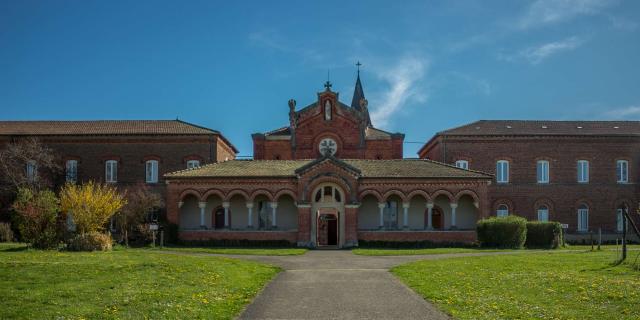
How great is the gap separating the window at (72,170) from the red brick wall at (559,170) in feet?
97.0

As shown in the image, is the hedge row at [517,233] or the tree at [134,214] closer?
the hedge row at [517,233]

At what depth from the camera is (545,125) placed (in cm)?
5134

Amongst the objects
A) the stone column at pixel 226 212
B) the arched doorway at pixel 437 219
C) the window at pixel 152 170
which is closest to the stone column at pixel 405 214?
the arched doorway at pixel 437 219

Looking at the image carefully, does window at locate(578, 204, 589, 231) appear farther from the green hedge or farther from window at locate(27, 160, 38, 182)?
window at locate(27, 160, 38, 182)

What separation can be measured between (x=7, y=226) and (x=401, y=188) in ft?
79.0

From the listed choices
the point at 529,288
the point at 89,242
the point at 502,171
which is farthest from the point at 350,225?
the point at 529,288

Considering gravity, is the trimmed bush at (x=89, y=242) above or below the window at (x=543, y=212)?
below

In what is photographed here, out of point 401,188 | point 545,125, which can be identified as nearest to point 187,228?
point 401,188

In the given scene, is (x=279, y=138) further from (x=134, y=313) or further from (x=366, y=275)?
(x=134, y=313)

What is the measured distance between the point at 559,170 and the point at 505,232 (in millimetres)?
16013

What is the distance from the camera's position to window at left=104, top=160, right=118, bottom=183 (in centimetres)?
4853

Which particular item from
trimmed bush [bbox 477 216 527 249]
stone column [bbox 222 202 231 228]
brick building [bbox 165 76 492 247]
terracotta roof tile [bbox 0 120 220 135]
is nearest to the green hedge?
brick building [bbox 165 76 492 247]

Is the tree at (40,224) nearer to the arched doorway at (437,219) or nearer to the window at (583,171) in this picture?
the arched doorway at (437,219)

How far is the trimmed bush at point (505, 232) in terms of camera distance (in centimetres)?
3516
